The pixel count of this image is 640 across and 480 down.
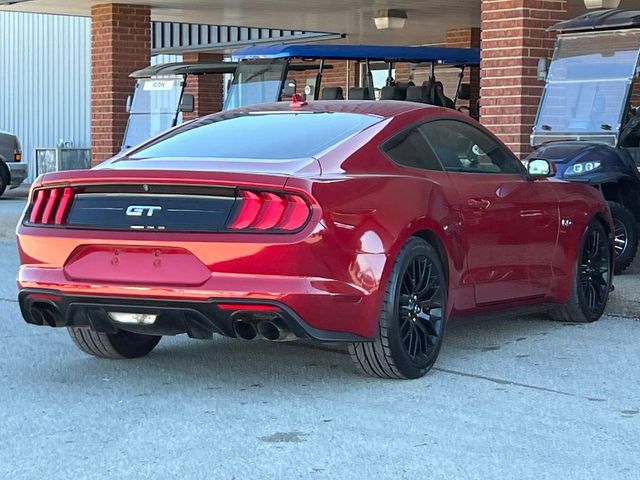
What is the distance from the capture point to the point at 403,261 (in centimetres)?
635

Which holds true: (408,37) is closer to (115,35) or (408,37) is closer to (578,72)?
(115,35)

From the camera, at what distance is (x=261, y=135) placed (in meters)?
6.85

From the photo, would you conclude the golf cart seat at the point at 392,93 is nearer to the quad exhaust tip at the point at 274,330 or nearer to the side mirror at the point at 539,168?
the side mirror at the point at 539,168

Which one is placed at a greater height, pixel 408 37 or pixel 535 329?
pixel 408 37

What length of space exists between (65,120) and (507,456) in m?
27.7

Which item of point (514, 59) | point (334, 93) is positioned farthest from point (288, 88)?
point (514, 59)

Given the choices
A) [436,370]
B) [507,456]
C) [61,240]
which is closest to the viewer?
[507,456]

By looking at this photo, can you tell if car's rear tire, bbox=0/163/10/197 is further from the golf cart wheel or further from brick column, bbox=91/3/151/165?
the golf cart wheel

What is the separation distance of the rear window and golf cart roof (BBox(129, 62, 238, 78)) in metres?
11.1

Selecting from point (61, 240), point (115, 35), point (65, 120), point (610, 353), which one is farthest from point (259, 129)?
point (65, 120)

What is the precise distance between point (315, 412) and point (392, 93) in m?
13.4

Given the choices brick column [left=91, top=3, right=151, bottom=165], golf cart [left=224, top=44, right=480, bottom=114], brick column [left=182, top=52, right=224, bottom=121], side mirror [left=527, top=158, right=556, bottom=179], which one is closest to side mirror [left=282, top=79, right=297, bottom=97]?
golf cart [left=224, top=44, right=480, bottom=114]

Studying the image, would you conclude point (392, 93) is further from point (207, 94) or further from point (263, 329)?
point (263, 329)

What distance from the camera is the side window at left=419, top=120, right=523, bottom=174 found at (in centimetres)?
718
